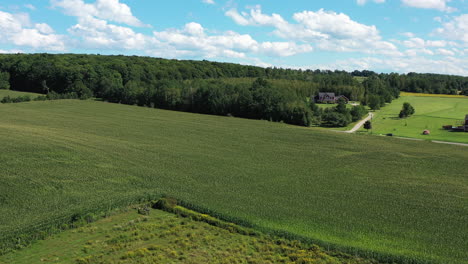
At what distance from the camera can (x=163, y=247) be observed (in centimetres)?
2691

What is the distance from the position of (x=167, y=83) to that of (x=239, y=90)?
2818 cm

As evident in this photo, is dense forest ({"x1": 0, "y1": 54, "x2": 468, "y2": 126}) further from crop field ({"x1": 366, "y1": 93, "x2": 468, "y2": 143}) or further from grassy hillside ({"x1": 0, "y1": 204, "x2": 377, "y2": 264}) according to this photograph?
grassy hillside ({"x1": 0, "y1": 204, "x2": 377, "y2": 264})

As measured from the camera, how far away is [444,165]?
5081cm

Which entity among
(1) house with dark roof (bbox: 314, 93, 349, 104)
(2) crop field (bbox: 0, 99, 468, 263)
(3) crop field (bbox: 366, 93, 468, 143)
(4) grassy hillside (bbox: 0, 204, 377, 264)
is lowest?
(4) grassy hillside (bbox: 0, 204, 377, 264)

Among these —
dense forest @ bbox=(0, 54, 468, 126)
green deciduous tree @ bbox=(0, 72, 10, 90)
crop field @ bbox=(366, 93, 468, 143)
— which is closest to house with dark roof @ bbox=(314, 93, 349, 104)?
dense forest @ bbox=(0, 54, 468, 126)

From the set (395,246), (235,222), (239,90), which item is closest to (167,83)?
(239,90)

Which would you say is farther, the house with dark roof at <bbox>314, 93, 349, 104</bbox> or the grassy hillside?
the house with dark roof at <bbox>314, 93, 349, 104</bbox>

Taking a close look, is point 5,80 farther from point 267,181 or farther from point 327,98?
point 267,181

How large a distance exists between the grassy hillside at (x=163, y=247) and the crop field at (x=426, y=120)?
Answer: 193ft

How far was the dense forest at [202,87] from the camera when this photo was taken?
319 ft

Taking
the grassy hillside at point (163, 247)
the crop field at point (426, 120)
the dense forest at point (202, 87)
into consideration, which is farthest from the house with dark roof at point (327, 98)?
the grassy hillside at point (163, 247)

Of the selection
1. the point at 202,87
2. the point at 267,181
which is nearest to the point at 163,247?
the point at 267,181

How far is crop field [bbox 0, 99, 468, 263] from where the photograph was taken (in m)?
30.1

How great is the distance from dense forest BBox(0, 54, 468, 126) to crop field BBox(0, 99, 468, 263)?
2464 centimetres
